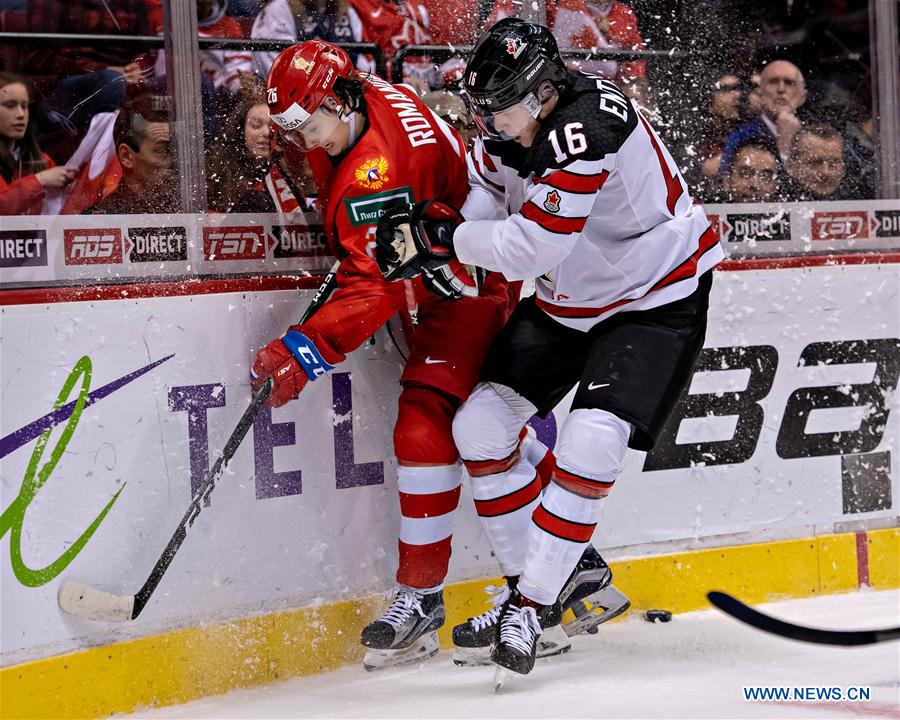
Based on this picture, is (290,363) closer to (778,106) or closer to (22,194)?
(22,194)

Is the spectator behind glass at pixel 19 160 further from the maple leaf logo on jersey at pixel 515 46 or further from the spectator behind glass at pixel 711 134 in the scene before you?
the spectator behind glass at pixel 711 134

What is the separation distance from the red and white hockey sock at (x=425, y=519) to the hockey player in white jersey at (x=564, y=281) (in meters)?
0.08

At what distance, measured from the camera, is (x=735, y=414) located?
3.42 m

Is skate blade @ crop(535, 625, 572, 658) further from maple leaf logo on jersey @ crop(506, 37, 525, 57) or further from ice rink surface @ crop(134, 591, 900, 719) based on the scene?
maple leaf logo on jersey @ crop(506, 37, 525, 57)

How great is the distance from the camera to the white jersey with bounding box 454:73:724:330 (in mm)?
2373

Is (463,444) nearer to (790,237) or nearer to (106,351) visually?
(106,351)

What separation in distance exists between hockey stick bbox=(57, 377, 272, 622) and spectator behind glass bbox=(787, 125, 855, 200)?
5.91 ft

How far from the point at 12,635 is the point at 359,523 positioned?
86 cm

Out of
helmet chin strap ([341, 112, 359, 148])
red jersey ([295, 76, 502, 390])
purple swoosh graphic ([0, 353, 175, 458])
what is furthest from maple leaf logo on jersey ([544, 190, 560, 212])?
purple swoosh graphic ([0, 353, 175, 458])

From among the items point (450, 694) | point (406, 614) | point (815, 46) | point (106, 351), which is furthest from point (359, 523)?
point (815, 46)

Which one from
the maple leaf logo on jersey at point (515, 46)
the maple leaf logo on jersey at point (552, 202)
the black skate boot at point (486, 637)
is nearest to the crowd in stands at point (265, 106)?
the maple leaf logo on jersey at point (515, 46)

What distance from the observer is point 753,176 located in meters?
3.45

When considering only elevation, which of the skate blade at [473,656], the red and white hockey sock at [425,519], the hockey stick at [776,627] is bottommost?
the skate blade at [473,656]

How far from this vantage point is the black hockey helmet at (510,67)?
2.40m
